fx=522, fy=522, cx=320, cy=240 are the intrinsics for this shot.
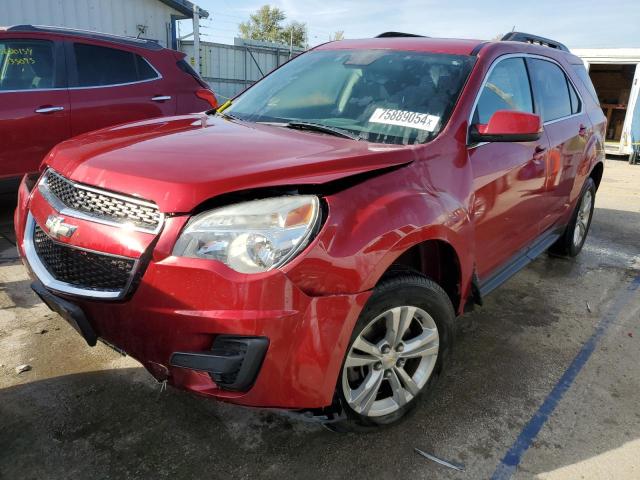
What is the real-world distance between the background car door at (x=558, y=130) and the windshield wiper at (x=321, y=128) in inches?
65.5

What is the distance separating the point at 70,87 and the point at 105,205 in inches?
145

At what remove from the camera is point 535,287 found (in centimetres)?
421

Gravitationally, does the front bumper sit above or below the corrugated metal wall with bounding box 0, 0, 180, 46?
below

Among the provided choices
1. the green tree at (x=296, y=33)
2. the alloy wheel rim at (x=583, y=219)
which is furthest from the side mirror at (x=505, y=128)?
the green tree at (x=296, y=33)

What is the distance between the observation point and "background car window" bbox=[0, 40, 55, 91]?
183 inches

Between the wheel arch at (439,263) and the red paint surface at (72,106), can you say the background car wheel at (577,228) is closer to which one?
the wheel arch at (439,263)

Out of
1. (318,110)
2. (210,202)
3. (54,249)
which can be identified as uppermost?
(318,110)

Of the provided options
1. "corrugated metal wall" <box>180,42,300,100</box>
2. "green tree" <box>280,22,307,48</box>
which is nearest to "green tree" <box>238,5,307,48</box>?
"green tree" <box>280,22,307,48</box>

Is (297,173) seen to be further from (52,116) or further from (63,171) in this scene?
(52,116)

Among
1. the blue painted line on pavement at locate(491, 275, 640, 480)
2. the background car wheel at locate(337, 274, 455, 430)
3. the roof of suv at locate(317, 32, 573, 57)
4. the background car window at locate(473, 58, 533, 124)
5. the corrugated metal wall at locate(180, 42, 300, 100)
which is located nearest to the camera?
the background car wheel at locate(337, 274, 455, 430)

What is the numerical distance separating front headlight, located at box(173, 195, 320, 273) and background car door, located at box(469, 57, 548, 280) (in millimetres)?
1195

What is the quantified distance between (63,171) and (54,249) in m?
0.33

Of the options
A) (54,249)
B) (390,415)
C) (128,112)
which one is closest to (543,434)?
(390,415)

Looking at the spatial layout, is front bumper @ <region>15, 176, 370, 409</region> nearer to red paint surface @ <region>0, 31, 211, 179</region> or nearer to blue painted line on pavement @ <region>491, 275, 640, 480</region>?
blue painted line on pavement @ <region>491, 275, 640, 480</region>
